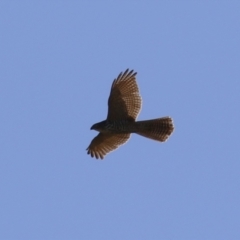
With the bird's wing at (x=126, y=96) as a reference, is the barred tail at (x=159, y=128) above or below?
below

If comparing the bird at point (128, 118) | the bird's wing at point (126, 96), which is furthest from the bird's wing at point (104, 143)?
the bird's wing at point (126, 96)


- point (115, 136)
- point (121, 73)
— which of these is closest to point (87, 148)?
point (115, 136)

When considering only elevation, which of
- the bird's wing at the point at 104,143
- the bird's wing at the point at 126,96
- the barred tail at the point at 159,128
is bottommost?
the barred tail at the point at 159,128

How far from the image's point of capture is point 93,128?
2820 centimetres

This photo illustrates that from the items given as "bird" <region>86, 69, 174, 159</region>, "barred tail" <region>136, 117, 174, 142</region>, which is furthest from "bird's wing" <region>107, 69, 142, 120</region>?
"barred tail" <region>136, 117, 174, 142</region>

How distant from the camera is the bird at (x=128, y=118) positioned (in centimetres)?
2722

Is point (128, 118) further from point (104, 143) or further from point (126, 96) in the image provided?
point (104, 143)

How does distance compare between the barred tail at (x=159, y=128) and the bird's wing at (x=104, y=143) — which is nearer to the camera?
the barred tail at (x=159, y=128)

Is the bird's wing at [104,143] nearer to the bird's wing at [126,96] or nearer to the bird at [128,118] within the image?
the bird at [128,118]

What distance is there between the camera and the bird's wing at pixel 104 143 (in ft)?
94.6

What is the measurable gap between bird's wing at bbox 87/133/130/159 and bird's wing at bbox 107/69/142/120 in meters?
1.19

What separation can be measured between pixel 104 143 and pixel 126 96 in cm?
216

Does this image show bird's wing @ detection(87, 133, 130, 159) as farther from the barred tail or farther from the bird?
the barred tail

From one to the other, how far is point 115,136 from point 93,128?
945mm
